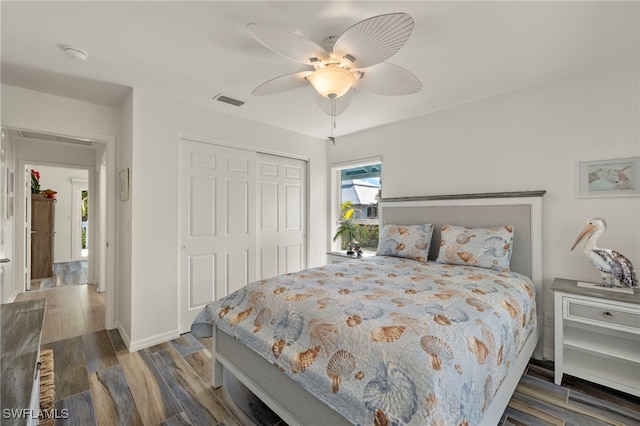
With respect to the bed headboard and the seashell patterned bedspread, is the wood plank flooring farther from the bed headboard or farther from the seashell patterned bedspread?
the bed headboard

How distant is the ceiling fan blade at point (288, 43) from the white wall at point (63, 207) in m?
7.60

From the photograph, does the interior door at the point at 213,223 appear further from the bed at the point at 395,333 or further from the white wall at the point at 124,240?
the bed at the point at 395,333

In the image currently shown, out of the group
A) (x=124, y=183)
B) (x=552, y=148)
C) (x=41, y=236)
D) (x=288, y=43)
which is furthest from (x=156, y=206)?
(x=41, y=236)

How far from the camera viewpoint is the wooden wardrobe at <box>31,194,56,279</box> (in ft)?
17.3

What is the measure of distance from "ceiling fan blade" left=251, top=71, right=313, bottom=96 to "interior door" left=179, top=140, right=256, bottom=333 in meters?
1.37

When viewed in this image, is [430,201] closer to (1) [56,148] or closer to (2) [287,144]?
(2) [287,144]

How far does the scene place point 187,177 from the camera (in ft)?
9.99

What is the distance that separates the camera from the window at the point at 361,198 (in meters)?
4.09

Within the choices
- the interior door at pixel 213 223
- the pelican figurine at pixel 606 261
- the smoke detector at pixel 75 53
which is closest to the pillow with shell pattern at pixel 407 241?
the pelican figurine at pixel 606 261

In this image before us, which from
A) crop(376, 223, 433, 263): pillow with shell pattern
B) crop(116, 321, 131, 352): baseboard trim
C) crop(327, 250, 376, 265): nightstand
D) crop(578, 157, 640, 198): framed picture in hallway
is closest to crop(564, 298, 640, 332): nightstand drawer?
crop(578, 157, 640, 198): framed picture in hallway

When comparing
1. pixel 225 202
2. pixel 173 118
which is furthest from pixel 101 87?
pixel 225 202

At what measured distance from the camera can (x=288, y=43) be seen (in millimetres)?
1558

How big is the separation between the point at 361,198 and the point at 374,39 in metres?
2.92

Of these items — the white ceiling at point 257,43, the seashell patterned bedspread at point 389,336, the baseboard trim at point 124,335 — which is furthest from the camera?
the baseboard trim at point 124,335
